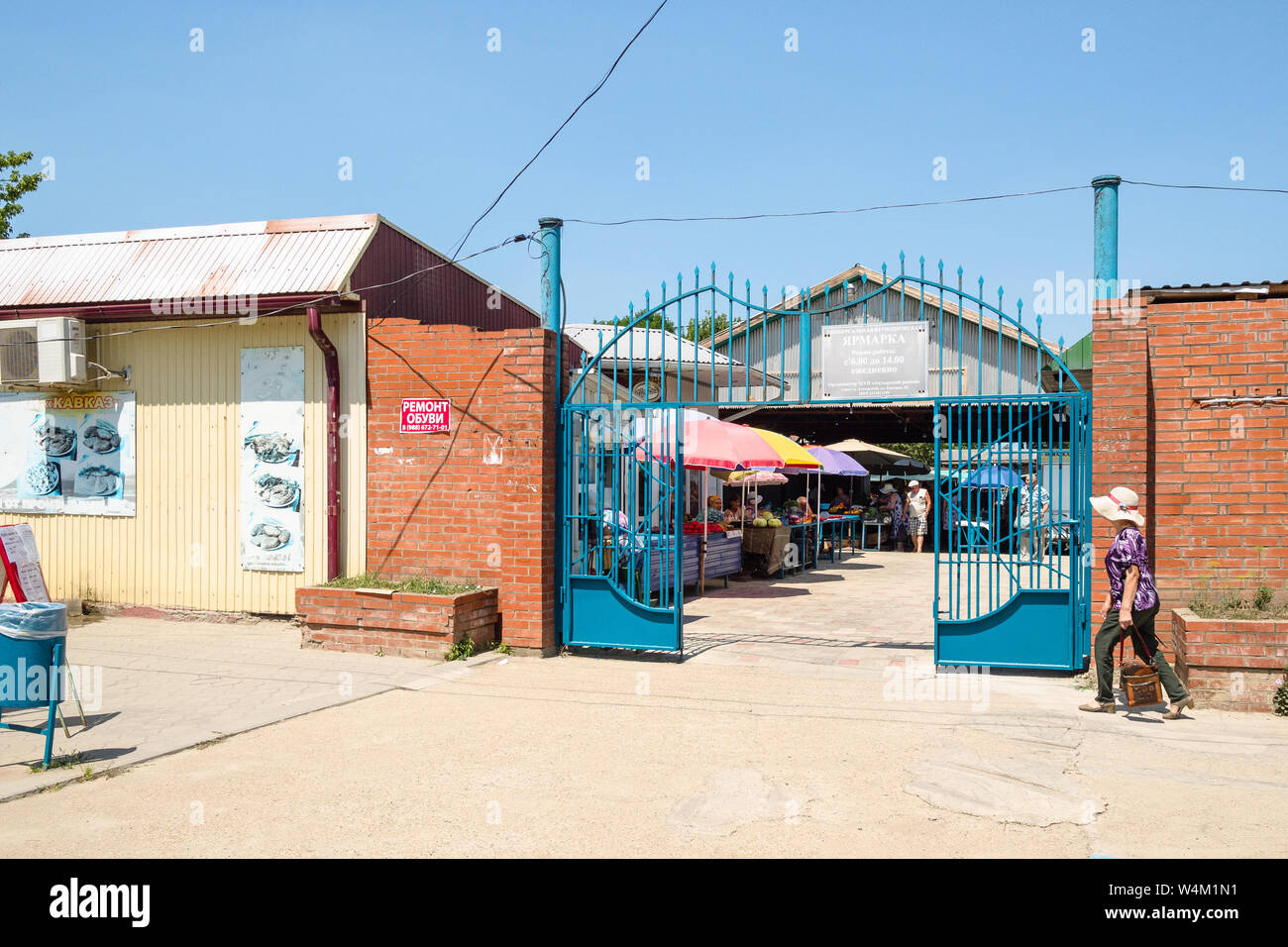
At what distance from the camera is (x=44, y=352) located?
11594 millimetres

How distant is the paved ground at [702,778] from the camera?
492 centimetres

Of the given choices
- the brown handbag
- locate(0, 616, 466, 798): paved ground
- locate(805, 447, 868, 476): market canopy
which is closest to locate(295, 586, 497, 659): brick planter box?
locate(0, 616, 466, 798): paved ground

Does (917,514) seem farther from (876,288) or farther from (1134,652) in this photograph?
(1134,652)

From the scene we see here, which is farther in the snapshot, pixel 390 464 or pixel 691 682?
pixel 390 464

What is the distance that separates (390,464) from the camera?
Answer: 10438 mm

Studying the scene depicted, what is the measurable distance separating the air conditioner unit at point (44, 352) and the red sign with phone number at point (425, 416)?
13.9 ft

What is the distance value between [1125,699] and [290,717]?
248 inches

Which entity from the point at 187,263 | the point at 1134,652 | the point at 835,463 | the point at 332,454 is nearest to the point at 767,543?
the point at 835,463

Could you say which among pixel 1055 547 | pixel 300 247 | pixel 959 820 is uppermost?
pixel 300 247

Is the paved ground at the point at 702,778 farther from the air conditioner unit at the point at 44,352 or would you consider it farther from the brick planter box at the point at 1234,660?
the air conditioner unit at the point at 44,352

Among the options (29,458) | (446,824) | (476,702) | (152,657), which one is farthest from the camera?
(29,458)

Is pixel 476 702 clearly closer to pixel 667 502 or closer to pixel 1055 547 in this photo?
pixel 667 502

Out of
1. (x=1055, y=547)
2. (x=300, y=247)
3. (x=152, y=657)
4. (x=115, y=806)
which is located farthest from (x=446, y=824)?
(x=300, y=247)

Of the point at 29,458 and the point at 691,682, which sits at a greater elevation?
the point at 29,458
